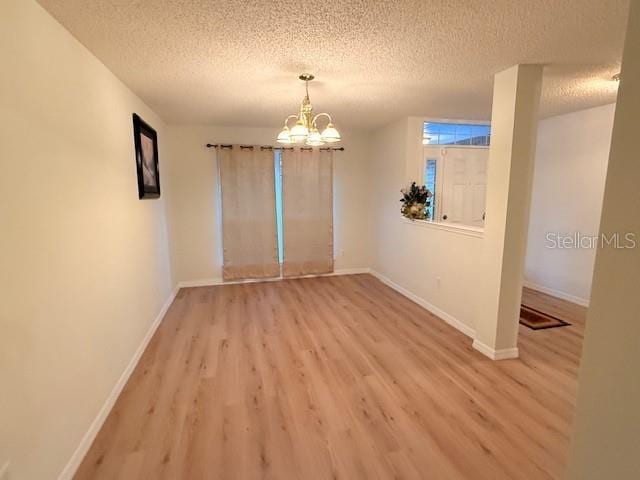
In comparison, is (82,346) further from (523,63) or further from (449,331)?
(523,63)

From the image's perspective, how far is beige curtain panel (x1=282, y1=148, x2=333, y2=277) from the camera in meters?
4.89

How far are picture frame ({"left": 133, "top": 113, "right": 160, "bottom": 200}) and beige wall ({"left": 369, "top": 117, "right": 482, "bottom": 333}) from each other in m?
3.03

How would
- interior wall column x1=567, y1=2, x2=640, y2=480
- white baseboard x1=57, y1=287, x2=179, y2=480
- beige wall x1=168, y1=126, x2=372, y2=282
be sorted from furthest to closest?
beige wall x1=168, y1=126, x2=372, y2=282
white baseboard x1=57, y1=287, x2=179, y2=480
interior wall column x1=567, y1=2, x2=640, y2=480

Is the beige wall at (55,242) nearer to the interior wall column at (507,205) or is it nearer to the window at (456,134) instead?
Answer: the interior wall column at (507,205)

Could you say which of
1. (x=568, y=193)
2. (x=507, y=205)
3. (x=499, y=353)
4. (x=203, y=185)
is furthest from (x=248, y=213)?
(x=568, y=193)

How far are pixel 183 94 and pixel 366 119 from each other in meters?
2.26

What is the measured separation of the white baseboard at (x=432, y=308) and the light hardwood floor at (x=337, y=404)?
3.9 inches

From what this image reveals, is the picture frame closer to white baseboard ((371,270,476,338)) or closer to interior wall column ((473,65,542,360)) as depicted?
interior wall column ((473,65,542,360))

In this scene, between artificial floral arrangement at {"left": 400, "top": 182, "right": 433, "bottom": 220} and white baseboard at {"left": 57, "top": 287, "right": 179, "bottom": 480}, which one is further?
artificial floral arrangement at {"left": 400, "top": 182, "right": 433, "bottom": 220}

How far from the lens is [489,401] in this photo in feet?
7.08

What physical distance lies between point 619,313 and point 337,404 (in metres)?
1.78

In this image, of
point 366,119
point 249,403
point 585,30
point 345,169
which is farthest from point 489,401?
point 345,169

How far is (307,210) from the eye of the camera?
5.02 m

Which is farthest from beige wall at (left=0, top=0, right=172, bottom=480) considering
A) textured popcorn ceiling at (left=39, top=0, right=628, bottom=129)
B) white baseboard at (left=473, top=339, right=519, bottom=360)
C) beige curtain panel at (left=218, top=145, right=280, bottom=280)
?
white baseboard at (left=473, top=339, right=519, bottom=360)
